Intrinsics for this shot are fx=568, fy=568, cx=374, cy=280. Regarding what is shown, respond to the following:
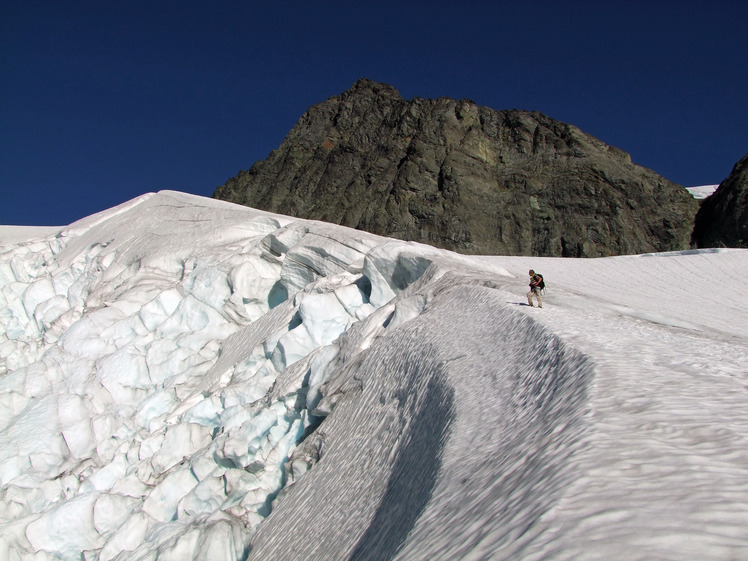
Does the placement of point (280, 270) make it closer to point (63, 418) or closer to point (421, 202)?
point (63, 418)

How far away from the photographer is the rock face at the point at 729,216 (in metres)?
34.1

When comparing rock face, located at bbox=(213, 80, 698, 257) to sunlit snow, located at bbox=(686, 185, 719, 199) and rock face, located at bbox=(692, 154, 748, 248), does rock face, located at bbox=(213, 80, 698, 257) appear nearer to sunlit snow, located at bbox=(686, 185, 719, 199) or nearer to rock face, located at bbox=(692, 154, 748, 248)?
rock face, located at bbox=(692, 154, 748, 248)

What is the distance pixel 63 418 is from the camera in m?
13.5

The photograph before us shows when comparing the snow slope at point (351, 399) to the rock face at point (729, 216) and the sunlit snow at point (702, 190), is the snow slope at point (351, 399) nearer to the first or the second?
the rock face at point (729, 216)

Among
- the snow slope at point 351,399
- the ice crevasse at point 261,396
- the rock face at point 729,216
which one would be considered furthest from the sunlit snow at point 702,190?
the ice crevasse at point 261,396

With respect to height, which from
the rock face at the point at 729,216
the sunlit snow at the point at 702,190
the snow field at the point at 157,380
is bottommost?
the snow field at the point at 157,380

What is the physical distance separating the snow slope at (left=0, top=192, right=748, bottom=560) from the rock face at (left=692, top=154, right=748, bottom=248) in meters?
16.4

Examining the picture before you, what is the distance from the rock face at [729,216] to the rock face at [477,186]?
1.75 m

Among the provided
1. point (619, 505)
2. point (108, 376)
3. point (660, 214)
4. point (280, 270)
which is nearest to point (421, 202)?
point (660, 214)

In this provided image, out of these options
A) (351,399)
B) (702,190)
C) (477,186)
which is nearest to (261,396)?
(351,399)

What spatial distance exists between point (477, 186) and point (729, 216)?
16679mm

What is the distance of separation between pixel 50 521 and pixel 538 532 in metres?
10.6

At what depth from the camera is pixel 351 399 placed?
8141 millimetres

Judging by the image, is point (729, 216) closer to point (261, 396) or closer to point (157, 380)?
point (261, 396)
